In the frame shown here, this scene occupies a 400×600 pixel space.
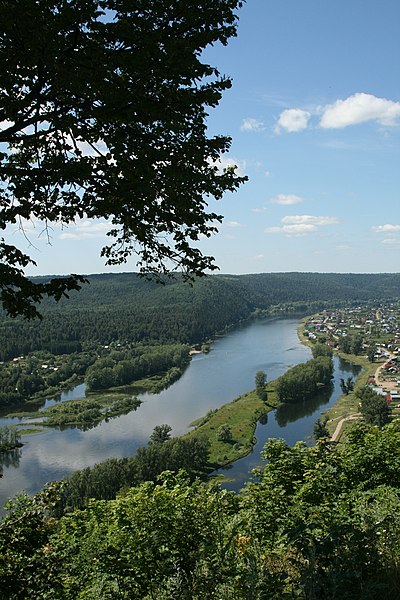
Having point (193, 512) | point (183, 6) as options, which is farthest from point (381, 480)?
point (183, 6)

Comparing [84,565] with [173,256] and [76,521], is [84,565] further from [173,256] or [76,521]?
[173,256]

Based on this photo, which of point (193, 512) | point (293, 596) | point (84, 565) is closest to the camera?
point (293, 596)

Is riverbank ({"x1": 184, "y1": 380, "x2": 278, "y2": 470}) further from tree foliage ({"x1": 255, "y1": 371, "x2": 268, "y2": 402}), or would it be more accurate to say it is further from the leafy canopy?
the leafy canopy

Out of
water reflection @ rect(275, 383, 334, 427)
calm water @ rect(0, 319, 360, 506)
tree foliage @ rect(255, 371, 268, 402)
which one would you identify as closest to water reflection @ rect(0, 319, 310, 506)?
calm water @ rect(0, 319, 360, 506)

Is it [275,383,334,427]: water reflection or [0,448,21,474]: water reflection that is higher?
[0,448,21,474]: water reflection

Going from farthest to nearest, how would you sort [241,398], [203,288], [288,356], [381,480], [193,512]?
[203,288] → [288,356] → [241,398] → [381,480] → [193,512]

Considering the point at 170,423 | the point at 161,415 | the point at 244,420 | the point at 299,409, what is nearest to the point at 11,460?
the point at 170,423

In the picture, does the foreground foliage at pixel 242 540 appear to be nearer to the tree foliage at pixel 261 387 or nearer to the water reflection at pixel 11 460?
the water reflection at pixel 11 460
